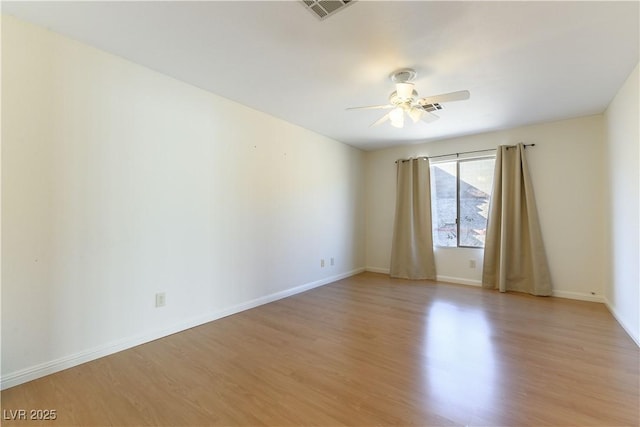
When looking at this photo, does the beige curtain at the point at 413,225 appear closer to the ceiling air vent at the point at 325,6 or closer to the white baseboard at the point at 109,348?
the white baseboard at the point at 109,348

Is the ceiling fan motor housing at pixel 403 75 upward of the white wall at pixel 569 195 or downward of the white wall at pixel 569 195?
upward

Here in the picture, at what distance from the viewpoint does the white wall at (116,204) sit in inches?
75.7

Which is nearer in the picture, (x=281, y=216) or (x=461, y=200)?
(x=281, y=216)

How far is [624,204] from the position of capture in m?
2.85

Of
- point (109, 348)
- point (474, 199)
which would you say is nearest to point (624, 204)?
point (474, 199)

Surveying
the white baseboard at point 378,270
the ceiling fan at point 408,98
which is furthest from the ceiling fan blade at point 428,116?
the white baseboard at point 378,270

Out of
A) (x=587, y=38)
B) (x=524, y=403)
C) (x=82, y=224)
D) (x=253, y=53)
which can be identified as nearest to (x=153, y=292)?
(x=82, y=224)

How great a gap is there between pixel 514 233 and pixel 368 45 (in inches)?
138

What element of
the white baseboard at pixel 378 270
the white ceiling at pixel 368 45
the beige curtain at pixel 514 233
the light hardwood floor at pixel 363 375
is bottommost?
the light hardwood floor at pixel 363 375

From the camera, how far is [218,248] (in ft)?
10.2

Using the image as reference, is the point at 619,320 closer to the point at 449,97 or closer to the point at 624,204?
the point at 624,204

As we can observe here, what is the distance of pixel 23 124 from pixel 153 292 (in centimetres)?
154

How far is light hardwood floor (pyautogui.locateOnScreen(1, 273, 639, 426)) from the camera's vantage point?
161 centimetres

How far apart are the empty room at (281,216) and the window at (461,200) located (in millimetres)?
360
